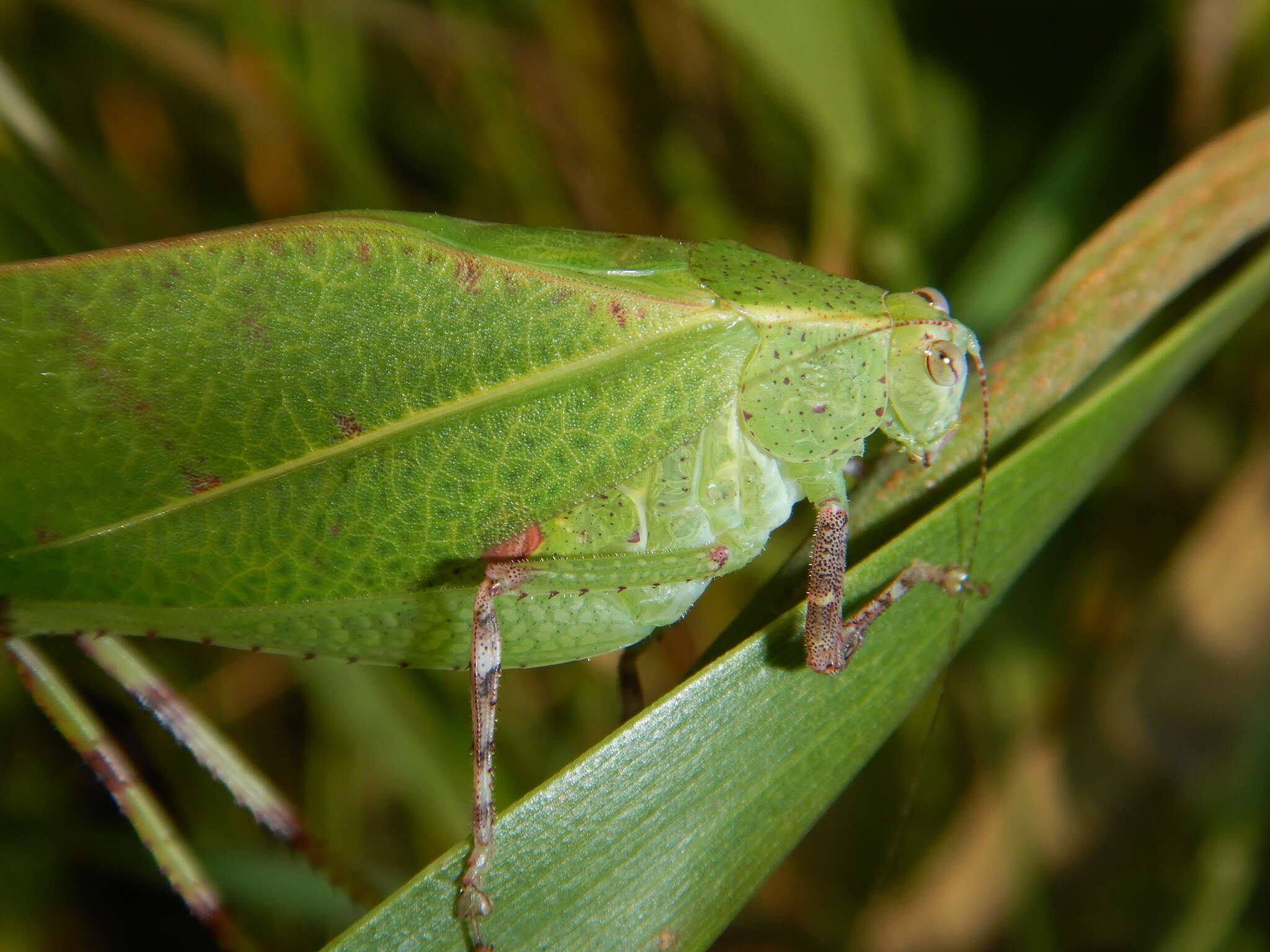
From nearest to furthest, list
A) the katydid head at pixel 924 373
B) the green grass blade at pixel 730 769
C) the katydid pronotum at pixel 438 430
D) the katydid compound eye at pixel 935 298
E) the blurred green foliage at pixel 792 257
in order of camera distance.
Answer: the green grass blade at pixel 730 769 → the katydid pronotum at pixel 438 430 → the katydid head at pixel 924 373 → the katydid compound eye at pixel 935 298 → the blurred green foliage at pixel 792 257

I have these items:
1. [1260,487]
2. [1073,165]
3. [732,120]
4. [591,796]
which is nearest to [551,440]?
[591,796]

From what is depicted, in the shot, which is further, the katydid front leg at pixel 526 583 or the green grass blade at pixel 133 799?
the green grass blade at pixel 133 799

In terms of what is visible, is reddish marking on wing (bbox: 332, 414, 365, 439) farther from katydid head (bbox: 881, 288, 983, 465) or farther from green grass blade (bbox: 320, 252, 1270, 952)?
katydid head (bbox: 881, 288, 983, 465)

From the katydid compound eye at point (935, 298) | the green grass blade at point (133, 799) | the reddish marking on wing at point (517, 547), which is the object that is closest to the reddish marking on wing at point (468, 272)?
the reddish marking on wing at point (517, 547)

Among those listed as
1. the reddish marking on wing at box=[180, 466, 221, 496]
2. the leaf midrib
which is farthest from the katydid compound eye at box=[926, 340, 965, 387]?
the reddish marking on wing at box=[180, 466, 221, 496]

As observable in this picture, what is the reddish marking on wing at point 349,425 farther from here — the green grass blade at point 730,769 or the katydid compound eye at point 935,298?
the katydid compound eye at point 935,298

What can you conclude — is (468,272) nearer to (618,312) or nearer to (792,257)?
(618,312)

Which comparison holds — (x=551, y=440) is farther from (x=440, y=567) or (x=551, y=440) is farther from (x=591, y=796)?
(x=591, y=796)

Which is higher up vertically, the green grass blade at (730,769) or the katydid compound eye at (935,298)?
the katydid compound eye at (935,298)

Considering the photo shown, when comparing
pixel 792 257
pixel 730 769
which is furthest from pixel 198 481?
pixel 792 257
